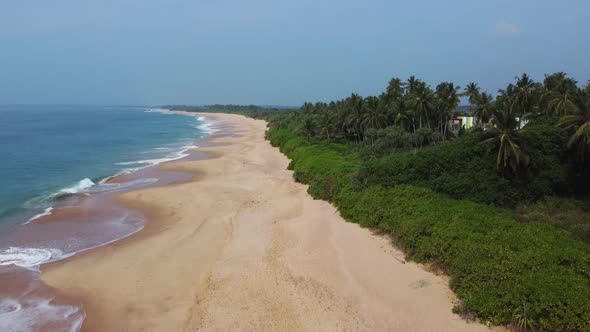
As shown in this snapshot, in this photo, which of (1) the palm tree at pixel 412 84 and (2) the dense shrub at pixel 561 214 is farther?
(1) the palm tree at pixel 412 84

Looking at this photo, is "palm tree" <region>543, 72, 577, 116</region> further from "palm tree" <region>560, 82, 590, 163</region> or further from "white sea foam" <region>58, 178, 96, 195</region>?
"white sea foam" <region>58, 178, 96, 195</region>

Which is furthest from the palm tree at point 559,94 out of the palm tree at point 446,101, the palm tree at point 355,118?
the palm tree at point 355,118

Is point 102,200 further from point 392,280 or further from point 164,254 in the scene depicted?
point 392,280

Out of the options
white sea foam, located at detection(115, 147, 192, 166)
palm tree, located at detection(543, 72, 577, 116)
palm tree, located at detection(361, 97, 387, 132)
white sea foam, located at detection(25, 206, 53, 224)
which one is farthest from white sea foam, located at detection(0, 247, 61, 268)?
palm tree, located at detection(361, 97, 387, 132)

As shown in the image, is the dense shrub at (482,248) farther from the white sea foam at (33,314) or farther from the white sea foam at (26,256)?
the white sea foam at (26,256)

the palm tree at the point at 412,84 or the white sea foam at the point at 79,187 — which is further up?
the palm tree at the point at 412,84
